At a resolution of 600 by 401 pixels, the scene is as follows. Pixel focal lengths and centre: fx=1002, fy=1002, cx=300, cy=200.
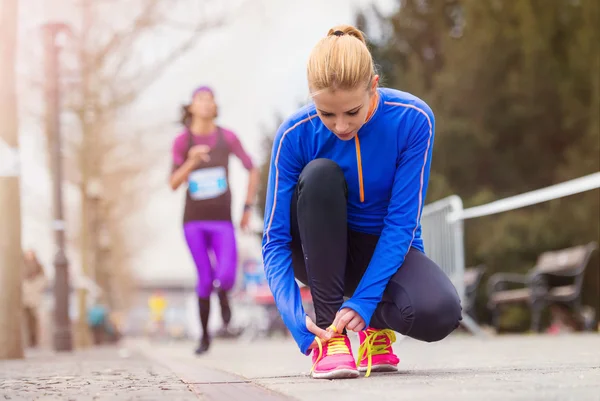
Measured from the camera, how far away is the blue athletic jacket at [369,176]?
12.9 feet

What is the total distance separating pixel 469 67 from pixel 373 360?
14499 millimetres

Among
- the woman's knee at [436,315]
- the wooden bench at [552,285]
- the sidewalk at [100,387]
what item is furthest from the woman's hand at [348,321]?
the wooden bench at [552,285]

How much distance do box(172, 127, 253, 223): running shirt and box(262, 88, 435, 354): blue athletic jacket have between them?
3.63m

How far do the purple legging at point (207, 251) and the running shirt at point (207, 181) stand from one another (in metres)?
0.07

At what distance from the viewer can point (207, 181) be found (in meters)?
7.71

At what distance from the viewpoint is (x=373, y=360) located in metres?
4.26

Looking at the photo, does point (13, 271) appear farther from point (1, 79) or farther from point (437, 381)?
point (437, 381)

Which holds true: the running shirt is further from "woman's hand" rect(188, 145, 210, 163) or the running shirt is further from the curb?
the curb

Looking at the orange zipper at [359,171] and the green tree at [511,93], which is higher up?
the green tree at [511,93]

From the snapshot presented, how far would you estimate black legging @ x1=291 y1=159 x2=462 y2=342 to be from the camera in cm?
394

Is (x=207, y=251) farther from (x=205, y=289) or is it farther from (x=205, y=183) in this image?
(x=205, y=183)

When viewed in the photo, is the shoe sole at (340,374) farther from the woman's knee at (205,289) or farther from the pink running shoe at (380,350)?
the woman's knee at (205,289)

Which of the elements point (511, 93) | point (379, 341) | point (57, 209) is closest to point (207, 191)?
point (379, 341)

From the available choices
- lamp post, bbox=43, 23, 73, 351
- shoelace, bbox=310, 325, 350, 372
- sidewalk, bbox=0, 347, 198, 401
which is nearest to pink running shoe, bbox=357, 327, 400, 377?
shoelace, bbox=310, 325, 350, 372
